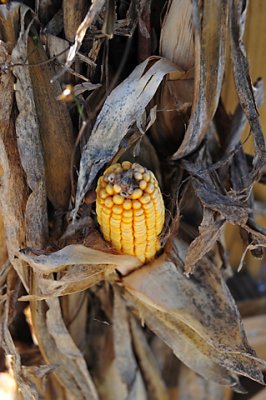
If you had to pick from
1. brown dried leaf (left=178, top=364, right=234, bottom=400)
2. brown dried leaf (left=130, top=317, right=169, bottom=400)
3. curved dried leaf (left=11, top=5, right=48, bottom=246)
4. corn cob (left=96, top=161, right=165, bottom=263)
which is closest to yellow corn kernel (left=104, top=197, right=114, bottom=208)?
corn cob (left=96, top=161, right=165, bottom=263)

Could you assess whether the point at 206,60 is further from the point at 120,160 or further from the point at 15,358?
the point at 15,358

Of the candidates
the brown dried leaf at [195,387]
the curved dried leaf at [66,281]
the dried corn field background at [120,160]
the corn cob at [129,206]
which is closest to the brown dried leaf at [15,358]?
the dried corn field background at [120,160]

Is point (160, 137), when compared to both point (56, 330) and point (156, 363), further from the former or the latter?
point (156, 363)

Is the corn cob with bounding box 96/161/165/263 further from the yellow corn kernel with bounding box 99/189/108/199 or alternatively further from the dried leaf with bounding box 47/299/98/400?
the dried leaf with bounding box 47/299/98/400

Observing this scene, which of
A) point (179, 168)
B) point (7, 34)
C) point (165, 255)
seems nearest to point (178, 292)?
point (165, 255)

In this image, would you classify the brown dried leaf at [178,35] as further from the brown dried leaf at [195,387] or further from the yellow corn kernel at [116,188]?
the brown dried leaf at [195,387]

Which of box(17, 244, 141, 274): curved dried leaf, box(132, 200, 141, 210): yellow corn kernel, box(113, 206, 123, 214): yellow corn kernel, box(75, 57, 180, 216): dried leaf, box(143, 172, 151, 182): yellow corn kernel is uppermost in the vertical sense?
box(75, 57, 180, 216): dried leaf
